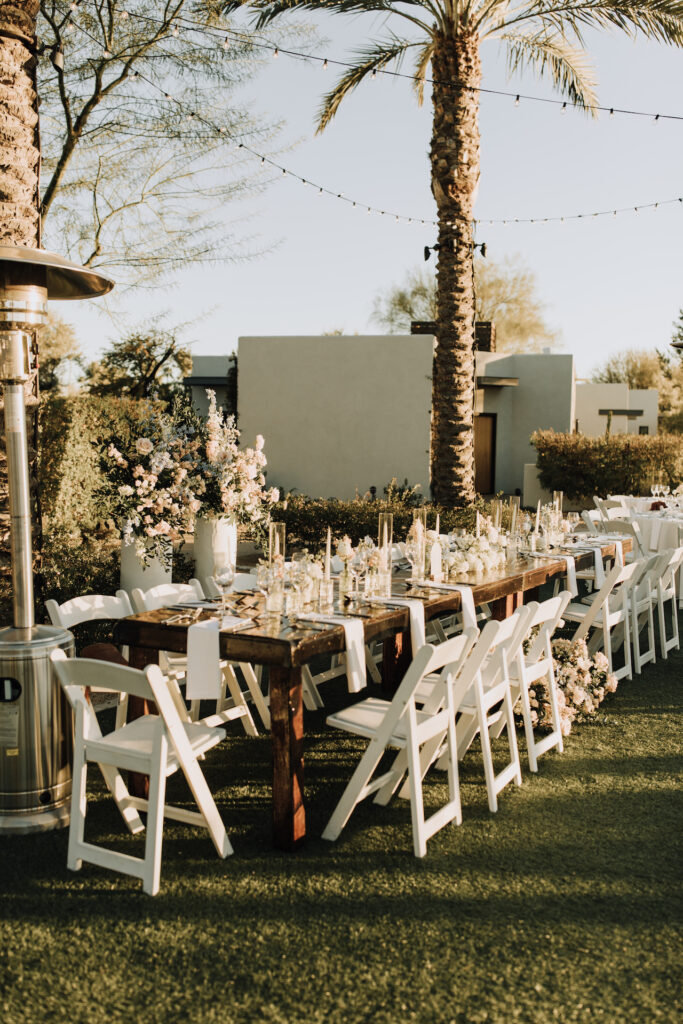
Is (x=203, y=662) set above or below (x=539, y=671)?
above

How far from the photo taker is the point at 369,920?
10.4 feet

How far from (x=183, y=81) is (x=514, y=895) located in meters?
10.2

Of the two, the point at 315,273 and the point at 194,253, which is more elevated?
the point at 315,273

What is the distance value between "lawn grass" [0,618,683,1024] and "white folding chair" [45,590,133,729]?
48 centimetres

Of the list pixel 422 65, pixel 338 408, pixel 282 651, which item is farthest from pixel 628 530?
pixel 338 408

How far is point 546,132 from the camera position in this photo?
1655 cm

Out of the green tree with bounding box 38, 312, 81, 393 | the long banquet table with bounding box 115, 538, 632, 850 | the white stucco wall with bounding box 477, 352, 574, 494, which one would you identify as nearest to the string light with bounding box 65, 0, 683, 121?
the long banquet table with bounding box 115, 538, 632, 850

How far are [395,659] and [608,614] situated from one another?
153 cm

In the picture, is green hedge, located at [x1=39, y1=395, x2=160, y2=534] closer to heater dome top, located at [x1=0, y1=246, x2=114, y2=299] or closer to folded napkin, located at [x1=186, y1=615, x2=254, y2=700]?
heater dome top, located at [x1=0, y1=246, x2=114, y2=299]

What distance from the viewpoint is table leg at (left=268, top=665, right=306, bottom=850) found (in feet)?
11.9

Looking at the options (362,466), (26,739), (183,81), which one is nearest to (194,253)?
(183,81)

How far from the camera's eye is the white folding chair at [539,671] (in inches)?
180

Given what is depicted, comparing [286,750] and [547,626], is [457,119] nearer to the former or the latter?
[547,626]

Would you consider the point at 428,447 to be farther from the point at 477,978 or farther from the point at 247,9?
the point at 477,978
